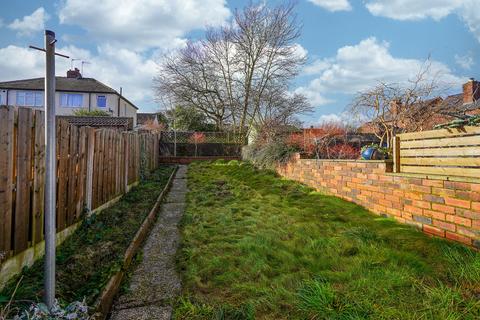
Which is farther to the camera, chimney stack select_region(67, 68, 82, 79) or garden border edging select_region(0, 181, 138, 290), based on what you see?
chimney stack select_region(67, 68, 82, 79)

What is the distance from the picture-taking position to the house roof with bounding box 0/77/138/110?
29.7m

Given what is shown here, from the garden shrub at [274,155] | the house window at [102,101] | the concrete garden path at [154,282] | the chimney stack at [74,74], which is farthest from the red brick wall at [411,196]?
the chimney stack at [74,74]

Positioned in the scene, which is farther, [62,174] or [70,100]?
[70,100]

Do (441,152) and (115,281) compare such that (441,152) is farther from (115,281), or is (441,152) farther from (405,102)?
(115,281)

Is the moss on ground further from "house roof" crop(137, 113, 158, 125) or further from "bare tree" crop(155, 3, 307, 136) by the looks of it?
"house roof" crop(137, 113, 158, 125)

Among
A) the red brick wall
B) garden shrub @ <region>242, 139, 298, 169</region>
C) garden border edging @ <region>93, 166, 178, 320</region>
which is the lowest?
garden border edging @ <region>93, 166, 178, 320</region>

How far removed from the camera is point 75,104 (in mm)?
30203

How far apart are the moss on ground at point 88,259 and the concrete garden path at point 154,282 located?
0.70 ft

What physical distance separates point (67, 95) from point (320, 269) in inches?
1307

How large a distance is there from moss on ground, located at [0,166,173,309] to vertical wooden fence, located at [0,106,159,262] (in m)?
0.23

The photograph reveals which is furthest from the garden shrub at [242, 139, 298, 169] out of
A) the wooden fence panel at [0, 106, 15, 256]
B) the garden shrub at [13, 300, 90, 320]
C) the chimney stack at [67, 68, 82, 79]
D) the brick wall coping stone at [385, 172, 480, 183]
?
the chimney stack at [67, 68, 82, 79]

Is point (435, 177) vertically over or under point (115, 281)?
over

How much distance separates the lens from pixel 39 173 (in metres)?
2.99

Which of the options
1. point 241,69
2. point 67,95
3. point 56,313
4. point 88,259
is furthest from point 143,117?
point 56,313
